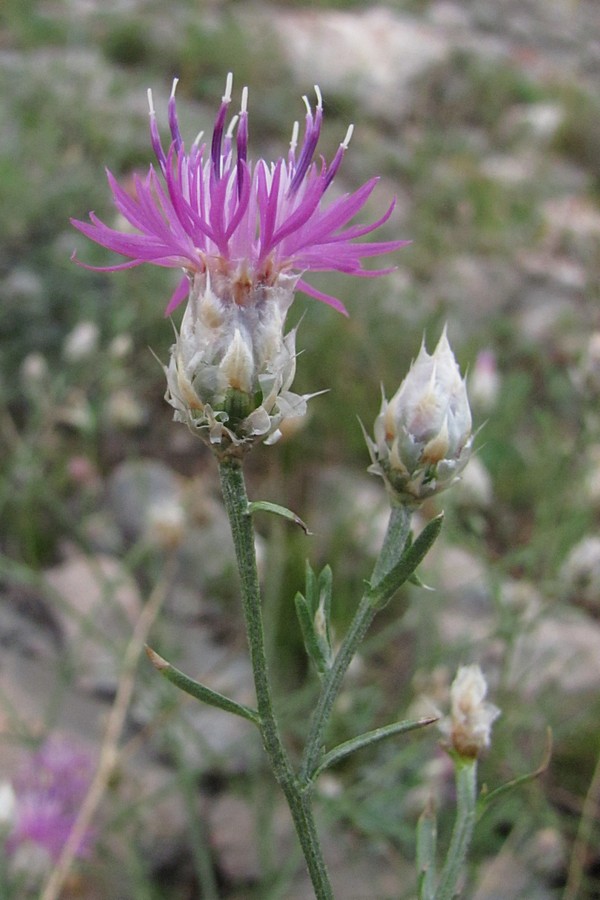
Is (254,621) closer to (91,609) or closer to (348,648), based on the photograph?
(348,648)

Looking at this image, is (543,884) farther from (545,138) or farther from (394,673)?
(545,138)

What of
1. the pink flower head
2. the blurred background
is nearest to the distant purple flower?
the blurred background

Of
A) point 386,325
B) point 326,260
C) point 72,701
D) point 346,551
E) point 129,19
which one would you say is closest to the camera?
point 326,260

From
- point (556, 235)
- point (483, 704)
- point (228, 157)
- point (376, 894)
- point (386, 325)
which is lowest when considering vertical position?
point (376, 894)

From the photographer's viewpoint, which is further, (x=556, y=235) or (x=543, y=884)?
(x=556, y=235)

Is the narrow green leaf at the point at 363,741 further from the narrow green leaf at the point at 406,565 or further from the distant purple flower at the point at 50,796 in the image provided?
the distant purple flower at the point at 50,796

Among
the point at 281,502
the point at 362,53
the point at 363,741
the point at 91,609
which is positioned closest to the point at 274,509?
the point at 363,741

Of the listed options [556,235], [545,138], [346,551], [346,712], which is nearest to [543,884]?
[346,712]
